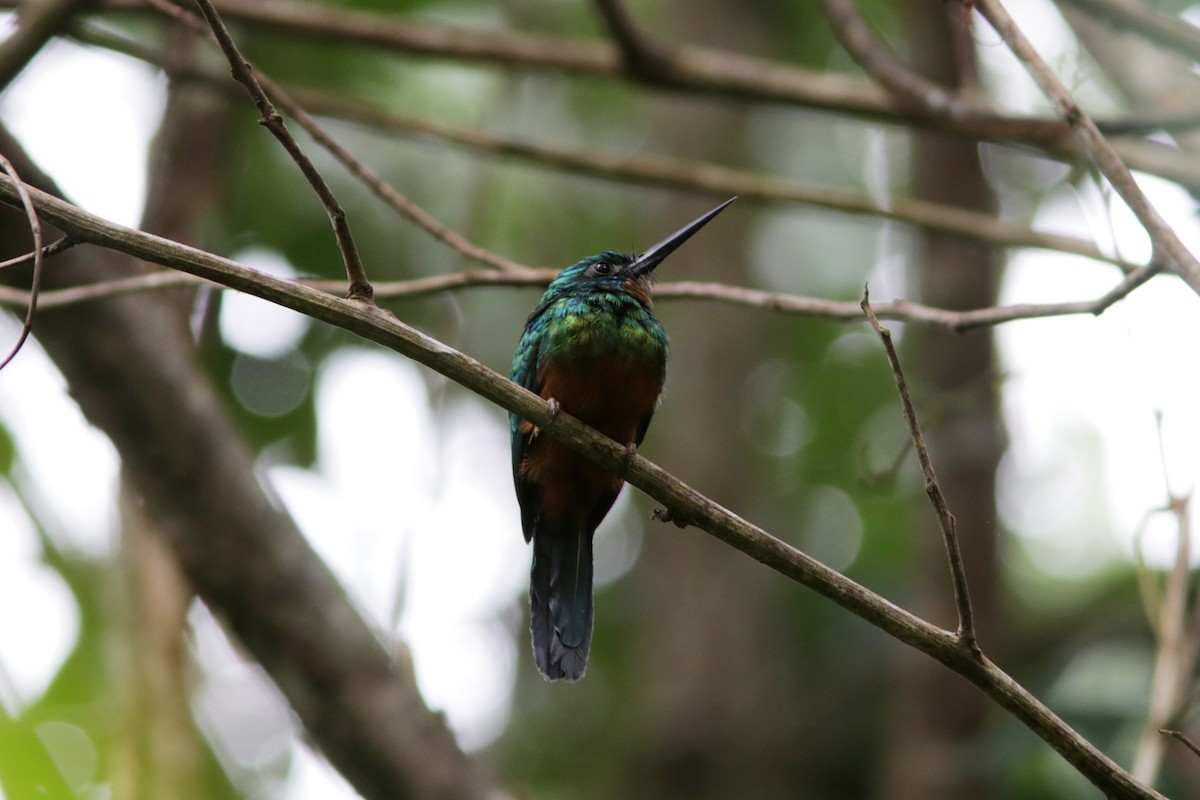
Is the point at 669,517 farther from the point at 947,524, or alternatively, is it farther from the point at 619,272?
the point at 619,272

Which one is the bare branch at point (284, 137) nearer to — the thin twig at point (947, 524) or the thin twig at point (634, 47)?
the thin twig at point (947, 524)

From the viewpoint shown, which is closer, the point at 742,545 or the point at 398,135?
the point at 742,545

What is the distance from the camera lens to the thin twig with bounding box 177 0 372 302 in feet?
4.87

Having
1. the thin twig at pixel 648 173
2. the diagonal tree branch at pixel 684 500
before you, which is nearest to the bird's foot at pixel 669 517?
the diagonal tree branch at pixel 684 500

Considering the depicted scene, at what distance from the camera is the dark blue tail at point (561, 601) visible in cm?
250

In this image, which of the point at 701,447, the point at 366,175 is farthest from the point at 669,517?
the point at 701,447

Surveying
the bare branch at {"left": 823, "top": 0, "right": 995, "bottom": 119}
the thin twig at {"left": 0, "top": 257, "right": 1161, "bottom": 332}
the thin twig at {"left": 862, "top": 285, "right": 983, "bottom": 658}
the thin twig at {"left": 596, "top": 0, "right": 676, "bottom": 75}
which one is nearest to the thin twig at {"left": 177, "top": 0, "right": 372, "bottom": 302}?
the thin twig at {"left": 0, "top": 257, "right": 1161, "bottom": 332}

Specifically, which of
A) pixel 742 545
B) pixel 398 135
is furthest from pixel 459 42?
pixel 742 545

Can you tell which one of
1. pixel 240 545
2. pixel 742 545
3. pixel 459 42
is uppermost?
pixel 459 42

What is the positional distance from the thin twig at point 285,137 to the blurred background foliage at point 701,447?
137 cm

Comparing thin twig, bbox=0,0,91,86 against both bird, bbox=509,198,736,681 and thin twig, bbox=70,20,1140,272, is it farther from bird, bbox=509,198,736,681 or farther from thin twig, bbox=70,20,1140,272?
bird, bbox=509,198,736,681

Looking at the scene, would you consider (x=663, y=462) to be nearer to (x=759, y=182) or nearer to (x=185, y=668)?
(x=759, y=182)

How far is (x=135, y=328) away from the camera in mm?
2656

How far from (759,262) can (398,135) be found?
2539 millimetres
